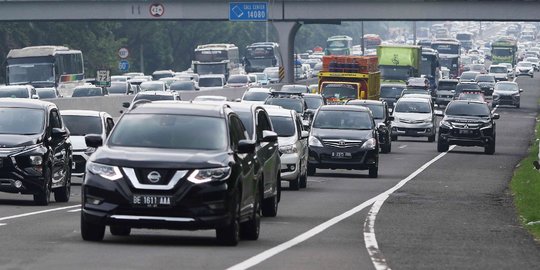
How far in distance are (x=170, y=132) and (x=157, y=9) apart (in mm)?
74310

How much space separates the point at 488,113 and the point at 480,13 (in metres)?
34.1

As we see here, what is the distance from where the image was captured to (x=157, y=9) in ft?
301

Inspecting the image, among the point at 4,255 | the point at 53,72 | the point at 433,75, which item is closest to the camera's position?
the point at 4,255

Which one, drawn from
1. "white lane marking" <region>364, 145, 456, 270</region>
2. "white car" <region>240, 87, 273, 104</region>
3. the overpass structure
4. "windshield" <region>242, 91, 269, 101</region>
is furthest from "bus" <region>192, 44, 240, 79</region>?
"white lane marking" <region>364, 145, 456, 270</region>

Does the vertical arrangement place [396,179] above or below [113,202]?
below

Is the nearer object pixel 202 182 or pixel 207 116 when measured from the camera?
pixel 202 182

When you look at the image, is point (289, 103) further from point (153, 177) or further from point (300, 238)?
point (153, 177)

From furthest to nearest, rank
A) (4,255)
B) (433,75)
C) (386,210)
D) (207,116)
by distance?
(433,75) → (386,210) → (207,116) → (4,255)

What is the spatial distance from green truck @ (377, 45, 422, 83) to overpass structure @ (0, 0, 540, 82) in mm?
2414

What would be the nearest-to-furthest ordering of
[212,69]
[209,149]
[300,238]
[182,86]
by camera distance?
1. [209,149]
2. [300,238]
3. [182,86]
4. [212,69]

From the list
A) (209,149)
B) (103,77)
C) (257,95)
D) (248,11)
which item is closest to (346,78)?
(257,95)

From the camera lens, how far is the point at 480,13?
8719 centimetres

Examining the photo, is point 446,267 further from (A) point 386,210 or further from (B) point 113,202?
(A) point 386,210

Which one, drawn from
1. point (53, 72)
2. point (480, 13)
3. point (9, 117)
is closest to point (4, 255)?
point (9, 117)
